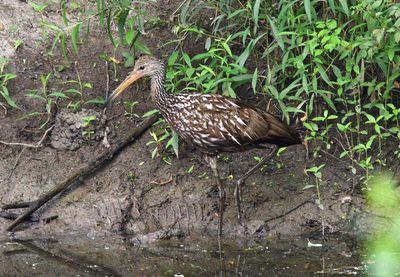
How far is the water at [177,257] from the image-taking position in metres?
5.41

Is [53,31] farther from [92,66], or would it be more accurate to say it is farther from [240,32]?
[240,32]

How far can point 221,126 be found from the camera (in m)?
6.13

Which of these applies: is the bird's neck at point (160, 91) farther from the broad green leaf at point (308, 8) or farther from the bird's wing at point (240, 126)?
the broad green leaf at point (308, 8)

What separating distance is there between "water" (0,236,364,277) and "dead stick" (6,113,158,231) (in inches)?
10.5

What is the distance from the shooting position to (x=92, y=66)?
7605mm

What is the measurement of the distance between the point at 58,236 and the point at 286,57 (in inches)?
95.9

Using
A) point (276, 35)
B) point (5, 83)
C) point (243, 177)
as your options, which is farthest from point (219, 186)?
point (5, 83)

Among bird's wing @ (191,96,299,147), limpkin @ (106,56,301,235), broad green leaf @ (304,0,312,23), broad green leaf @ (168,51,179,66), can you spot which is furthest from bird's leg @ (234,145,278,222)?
broad green leaf @ (168,51,179,66)

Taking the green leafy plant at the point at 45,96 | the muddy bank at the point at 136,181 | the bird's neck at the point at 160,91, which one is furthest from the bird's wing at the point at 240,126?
the green leafy plant at the point at 45,96

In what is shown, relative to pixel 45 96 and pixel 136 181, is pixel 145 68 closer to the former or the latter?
pixel 136 181

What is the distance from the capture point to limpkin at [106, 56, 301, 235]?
612 cm

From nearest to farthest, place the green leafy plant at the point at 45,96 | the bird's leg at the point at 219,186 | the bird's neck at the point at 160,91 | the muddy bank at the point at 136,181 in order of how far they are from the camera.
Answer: the bird's leg at the point at 219,186
the muddy bank at the point at 136,181
the bird's neck at the point at 160,91
the green leafy plant at the point at 45,96

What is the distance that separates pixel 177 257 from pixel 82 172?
1444mm

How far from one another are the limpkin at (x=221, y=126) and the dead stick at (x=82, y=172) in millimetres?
731
